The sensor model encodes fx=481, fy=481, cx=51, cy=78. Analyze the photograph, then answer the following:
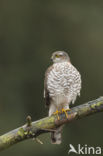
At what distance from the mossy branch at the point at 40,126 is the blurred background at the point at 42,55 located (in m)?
5.02

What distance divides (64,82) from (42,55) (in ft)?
16.0

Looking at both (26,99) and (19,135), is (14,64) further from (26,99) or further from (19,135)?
(19,135)

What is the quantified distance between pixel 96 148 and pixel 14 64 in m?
2.61

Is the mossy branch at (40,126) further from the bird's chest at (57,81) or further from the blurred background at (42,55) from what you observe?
the blurred background at (42,55)

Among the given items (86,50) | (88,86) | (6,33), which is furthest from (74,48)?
(6,33)

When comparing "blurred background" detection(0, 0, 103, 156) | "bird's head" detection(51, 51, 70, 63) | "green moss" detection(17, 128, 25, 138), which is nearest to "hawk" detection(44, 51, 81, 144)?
"bird's head" detection(51, 51, 70, 63)

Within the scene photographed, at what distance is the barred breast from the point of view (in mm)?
5926

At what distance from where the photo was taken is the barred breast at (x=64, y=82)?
593 cm

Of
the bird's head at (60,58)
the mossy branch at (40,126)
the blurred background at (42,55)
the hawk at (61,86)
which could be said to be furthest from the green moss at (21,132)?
the blurred background at (42,55)

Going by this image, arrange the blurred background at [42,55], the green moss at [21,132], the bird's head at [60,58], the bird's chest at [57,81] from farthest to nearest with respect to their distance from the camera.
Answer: the blurred background at [42,55], the bird's head at [60,58], the bird's chest at [57,81], the green moss at [21,132]

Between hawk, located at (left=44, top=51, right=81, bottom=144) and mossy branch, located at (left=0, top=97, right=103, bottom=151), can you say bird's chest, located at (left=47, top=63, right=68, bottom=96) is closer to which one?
hawk, located at (left=44, top=51, right=81, bottom=144)

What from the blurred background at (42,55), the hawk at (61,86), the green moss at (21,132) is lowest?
the green moss at (21,132)

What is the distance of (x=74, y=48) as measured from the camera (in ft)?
35.4

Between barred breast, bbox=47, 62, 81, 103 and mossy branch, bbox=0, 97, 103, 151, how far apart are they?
0.79 meters
